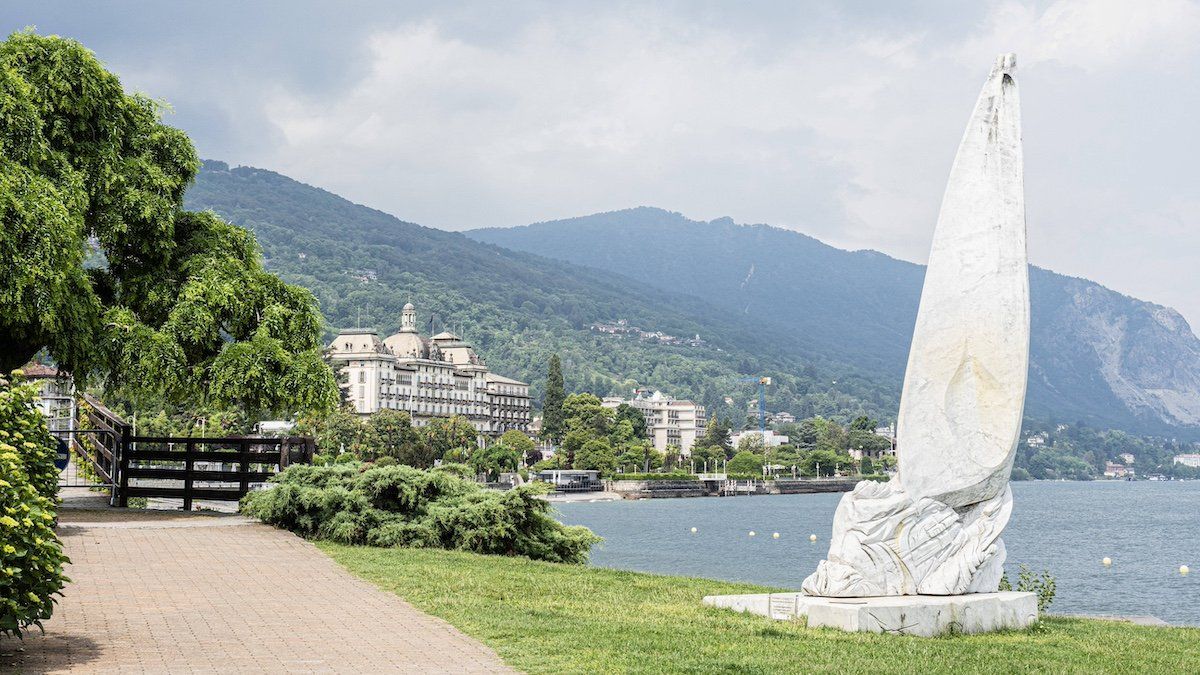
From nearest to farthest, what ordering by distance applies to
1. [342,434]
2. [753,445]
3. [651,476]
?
[342,434]
[651,476]
[753,445]

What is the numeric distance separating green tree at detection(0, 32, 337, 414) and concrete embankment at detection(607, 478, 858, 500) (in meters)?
102

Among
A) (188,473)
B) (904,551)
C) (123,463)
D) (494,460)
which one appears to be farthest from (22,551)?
(494,460)

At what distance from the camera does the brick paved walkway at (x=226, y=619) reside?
8.87m

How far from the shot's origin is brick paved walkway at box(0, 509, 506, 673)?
8.87m

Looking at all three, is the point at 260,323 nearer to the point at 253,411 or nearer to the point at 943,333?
the point at 253,411

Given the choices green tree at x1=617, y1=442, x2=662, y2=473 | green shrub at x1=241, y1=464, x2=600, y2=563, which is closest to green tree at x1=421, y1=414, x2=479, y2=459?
green tree at x1=617, y1=442, x2=662, y2=473

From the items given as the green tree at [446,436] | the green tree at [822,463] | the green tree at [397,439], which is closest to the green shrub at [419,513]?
the green tree at [397,439]

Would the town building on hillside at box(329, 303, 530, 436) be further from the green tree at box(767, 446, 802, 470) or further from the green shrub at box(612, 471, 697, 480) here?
the green tree at box(767, 446, 802, 470)

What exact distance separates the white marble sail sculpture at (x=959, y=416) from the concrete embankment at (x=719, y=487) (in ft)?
363

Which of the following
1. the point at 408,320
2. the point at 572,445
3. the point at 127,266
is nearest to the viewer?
the point at 127,266

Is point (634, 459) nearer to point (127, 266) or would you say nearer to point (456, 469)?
point (127, 266)

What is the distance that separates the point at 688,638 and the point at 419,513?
26.4ft

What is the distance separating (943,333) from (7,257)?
43.4ft

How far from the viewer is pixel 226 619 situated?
10766 mm
